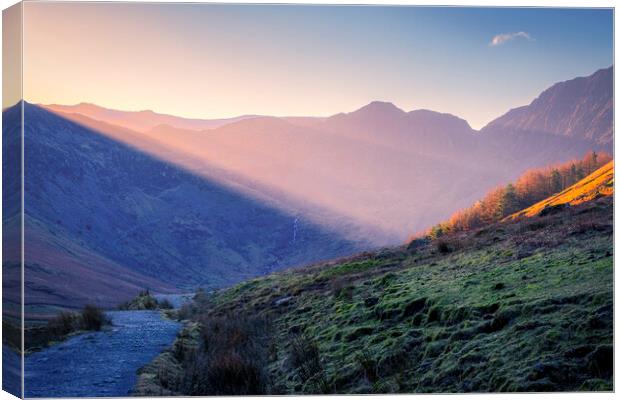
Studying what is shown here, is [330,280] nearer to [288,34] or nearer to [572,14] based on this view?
[288,34]

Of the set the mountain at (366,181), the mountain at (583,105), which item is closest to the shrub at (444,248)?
the mountain at (583,105)

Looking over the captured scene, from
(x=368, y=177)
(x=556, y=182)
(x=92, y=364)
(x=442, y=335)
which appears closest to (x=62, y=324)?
(x=92, y=364)

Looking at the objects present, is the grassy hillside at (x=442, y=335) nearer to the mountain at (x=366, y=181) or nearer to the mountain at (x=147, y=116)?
the mountain at (x=147, y=116)

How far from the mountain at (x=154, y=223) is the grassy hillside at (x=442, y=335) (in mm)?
47875

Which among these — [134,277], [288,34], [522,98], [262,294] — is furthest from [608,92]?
[134,277]

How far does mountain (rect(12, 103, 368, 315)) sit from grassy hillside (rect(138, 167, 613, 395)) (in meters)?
47.9

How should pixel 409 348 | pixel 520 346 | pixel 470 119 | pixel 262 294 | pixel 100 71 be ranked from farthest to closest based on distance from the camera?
pixel 262 294 → pixel 470 119 → pixel 100 71 → pixel 409 348 → pixel 520 346

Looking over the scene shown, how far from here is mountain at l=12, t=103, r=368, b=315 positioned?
6937 cm

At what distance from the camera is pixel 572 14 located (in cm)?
1277

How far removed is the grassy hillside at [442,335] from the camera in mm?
9594

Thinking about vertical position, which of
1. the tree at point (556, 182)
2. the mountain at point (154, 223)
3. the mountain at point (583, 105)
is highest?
the mountain at point (583, 105)

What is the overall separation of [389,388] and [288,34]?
26.2 ft

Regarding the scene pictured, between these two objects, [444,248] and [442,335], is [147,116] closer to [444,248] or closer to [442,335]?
[444,248]

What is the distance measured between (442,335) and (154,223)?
78.0 meters
